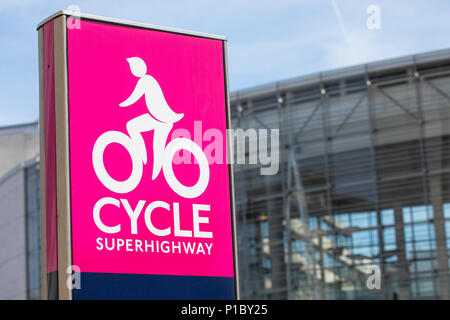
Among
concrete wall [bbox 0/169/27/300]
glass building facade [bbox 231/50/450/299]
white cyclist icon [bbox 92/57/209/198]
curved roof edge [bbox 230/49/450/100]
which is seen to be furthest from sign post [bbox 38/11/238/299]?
concrete wall [bbox 0/169/27/300]

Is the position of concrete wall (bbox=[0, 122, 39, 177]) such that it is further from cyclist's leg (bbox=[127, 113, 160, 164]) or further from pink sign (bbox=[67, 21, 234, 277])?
cyclist's leg (bbox=[127, 113, 160, 164])

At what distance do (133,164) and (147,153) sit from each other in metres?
Answer: 0.19

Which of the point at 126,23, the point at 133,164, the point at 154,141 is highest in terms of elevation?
the point at 126,23

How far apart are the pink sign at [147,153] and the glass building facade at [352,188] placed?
74.0 feet

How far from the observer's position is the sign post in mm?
7074

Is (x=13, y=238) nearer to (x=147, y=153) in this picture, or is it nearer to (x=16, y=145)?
(x=16, y=145)

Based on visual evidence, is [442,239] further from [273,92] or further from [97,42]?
[97,42]

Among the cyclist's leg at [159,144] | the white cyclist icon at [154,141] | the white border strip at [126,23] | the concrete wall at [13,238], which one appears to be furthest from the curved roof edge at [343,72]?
the cyclist's leg at [159,144]

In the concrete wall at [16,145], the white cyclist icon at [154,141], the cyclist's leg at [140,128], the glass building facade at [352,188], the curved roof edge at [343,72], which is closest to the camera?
the white cyclist icon at [154,141]

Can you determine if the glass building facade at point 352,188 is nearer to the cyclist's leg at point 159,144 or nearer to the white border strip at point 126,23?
the white border strip at point 126,23

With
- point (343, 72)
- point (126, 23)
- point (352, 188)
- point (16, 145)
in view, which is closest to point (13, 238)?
point (16, 145)

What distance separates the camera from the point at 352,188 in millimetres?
31750

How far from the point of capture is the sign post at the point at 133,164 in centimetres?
707

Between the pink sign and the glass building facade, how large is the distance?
22.6 meters
